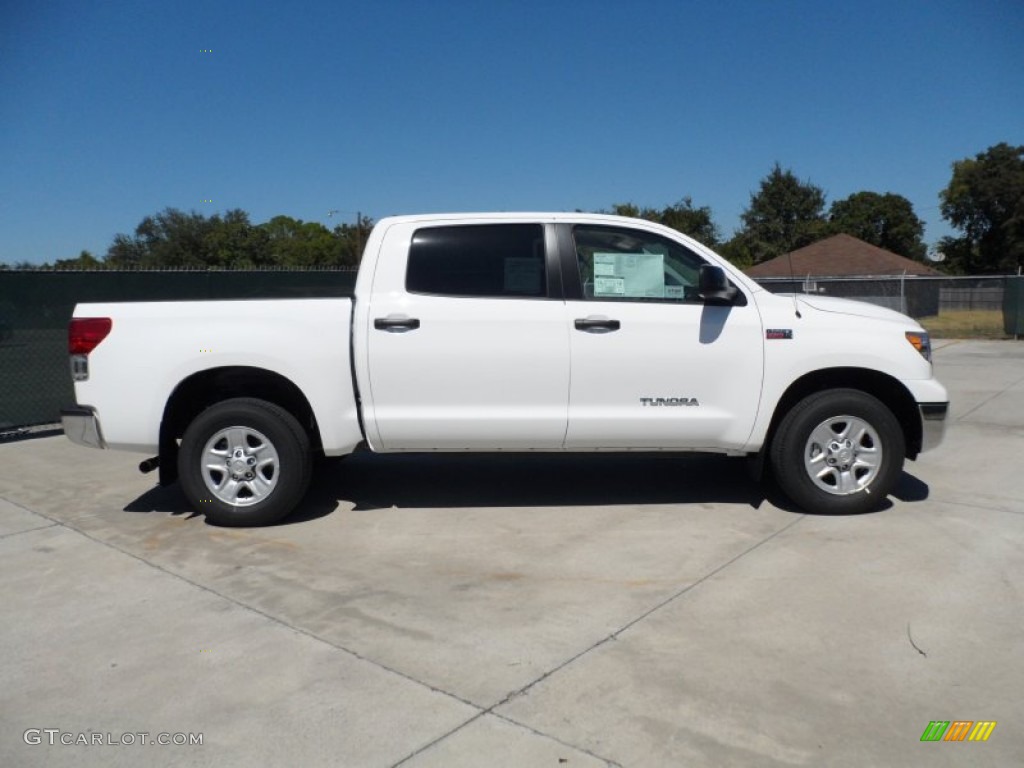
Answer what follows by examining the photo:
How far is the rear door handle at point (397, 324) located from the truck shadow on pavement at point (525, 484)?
1.43m

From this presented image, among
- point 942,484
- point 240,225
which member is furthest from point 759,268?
point 942,484

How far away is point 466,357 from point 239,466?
5.47 ft

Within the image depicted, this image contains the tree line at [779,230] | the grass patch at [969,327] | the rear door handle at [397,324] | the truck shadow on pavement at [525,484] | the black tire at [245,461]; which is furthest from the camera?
the tree line at [779,230]

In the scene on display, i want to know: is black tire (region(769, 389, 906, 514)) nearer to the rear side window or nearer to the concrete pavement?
the concrete pavement

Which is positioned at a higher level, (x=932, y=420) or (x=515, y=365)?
(x=515, y=365)

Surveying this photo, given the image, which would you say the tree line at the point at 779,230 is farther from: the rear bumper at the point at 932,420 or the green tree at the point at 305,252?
the rear bumper at the point at 932,420

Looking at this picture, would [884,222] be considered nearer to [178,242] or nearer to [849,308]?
[178,242]

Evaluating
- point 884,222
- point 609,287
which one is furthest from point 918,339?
point 884,222

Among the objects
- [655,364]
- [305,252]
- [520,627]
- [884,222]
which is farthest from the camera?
[884,222]

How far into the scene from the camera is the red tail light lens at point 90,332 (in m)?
5.32

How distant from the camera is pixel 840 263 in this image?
40.0m

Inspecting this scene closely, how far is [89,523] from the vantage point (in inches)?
228

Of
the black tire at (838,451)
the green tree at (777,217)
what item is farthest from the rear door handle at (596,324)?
the green tree at (777,217)

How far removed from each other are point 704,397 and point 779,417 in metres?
0.60
